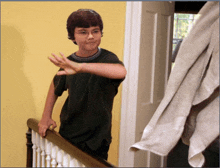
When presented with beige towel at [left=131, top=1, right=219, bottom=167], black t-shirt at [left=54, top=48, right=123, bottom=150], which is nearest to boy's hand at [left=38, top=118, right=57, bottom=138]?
black t-shirt at [left=54, top=48, right=123, bottom=150]

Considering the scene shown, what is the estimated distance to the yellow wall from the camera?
→ 172cm

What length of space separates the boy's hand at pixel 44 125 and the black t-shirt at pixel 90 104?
110 millimetres

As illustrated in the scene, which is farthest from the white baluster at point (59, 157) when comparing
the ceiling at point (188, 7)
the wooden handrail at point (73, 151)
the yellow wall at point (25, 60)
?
the ceiling at point (188, 7)

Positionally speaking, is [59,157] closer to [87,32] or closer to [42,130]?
[42,130]

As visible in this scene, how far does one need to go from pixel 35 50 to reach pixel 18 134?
0.52 metres

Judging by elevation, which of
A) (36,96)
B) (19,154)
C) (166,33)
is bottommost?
(19,154)

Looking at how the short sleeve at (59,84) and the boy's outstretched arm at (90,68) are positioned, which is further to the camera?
the short sleeve at (59,84)

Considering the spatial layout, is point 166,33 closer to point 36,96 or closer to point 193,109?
point 36,96

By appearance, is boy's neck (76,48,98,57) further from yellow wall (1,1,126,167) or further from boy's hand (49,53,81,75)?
boy's hand (49,53,81,75)

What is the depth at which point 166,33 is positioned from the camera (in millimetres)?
2248

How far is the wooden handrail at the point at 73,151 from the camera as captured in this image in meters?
1.10

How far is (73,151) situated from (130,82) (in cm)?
81

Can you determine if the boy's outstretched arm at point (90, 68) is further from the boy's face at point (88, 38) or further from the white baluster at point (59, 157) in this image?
the white baluster at point (59, 157)

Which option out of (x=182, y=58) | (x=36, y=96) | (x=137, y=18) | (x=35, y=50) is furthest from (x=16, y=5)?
(x=182, y=58)
